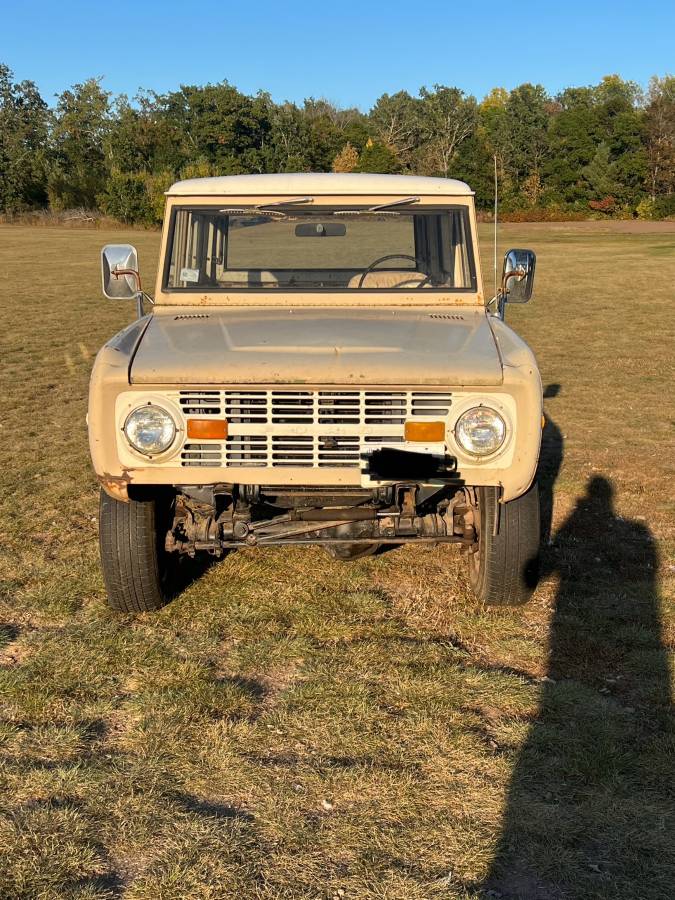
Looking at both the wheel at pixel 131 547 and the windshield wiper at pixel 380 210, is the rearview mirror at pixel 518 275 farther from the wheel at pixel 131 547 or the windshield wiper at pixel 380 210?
the wheel at pixel 131 547

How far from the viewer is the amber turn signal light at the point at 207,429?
3.66 metres

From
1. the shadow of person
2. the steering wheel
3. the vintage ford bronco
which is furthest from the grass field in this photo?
the steering wheel

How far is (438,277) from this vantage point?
4922 mm

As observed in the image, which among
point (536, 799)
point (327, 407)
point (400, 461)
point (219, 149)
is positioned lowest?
point (536, 799)

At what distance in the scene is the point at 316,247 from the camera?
4.91 meters

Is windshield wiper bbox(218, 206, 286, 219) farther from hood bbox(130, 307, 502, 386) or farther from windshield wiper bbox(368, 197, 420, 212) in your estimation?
hood bbox(130, 307, 502, 386)

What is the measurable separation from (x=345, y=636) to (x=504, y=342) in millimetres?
1511

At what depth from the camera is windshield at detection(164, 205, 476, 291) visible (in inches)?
191

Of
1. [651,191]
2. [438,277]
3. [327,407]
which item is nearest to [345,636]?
[327,407]

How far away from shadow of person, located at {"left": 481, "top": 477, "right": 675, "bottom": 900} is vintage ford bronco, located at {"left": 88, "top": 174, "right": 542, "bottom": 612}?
518 mm

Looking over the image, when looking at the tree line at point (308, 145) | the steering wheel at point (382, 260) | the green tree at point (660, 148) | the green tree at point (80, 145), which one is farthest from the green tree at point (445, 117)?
the steering wheel at point (382, 260)

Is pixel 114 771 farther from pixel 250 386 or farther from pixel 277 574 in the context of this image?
pixel 277 574

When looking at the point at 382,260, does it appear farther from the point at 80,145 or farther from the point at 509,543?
the point at 80,145

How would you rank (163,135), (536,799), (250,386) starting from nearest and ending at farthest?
1. (536,799)
2. (250,386)
3. (163,135)
